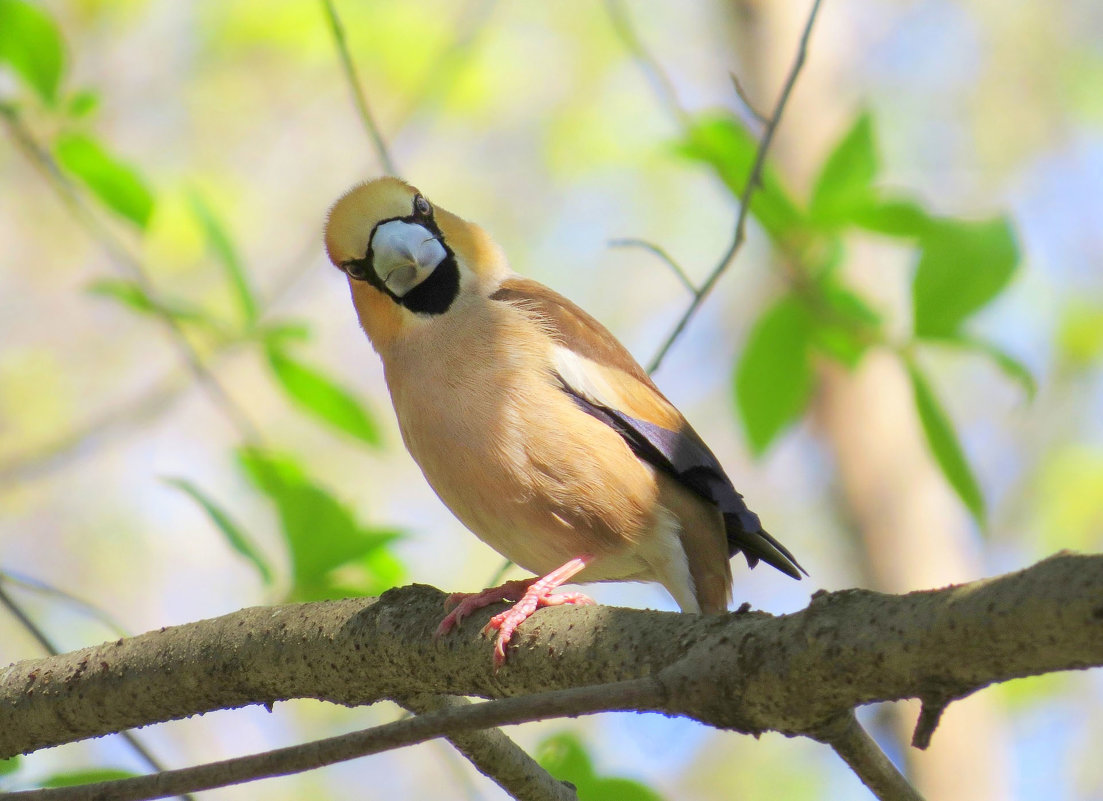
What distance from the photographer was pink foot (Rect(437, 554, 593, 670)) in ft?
11.5

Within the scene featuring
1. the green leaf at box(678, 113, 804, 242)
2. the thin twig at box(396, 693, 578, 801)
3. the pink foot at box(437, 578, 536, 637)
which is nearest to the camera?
the thin twig at box(396, 693, 578, 801)

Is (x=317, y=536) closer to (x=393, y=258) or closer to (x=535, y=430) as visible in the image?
(x=535, y=430)

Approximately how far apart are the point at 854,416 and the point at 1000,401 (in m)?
9.09

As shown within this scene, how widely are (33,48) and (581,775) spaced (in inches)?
130

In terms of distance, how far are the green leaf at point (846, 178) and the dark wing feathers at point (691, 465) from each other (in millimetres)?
1127

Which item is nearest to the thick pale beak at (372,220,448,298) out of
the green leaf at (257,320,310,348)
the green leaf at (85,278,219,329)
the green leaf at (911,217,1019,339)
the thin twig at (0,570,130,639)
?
the green leaf at (257,320,310,348)

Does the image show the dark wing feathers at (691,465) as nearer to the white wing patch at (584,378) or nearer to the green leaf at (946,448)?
the white wing patch at (584,378)

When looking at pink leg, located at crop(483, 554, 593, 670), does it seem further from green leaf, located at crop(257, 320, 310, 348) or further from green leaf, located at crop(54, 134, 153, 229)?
green leaf, located at crop(54, 134, 153, 229)

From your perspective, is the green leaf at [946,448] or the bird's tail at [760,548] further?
the bird's tail at [760,548]

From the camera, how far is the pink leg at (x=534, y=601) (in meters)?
3.49

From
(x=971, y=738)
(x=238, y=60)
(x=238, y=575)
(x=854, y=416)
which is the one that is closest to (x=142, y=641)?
(x=971, y=738)

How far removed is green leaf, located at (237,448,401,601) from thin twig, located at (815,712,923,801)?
5.95 ft

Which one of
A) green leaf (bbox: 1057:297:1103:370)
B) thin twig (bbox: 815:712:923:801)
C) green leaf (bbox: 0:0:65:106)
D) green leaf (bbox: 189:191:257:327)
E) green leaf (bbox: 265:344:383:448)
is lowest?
thin twig (bbox: 815:712:923:801)

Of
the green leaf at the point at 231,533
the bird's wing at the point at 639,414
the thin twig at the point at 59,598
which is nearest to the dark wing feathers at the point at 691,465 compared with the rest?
the bird's wing at the point at 639,414
